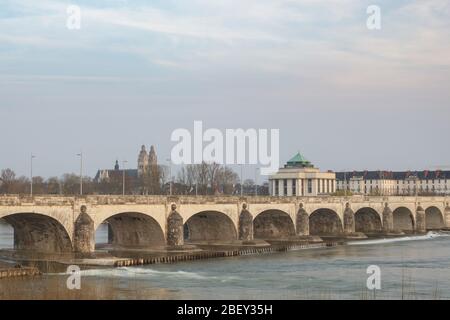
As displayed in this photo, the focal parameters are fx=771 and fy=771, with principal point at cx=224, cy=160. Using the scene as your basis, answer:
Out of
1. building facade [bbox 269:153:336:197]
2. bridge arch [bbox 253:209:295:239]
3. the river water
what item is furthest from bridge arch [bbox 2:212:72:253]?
building facade [bbox 269:153:336:197]

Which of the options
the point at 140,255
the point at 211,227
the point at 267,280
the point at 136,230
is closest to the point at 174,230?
the point at 136,230

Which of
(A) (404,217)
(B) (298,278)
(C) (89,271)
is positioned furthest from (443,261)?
(A) (404,217)

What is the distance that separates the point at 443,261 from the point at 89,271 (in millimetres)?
30961

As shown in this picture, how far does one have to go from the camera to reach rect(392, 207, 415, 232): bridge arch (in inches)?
4601

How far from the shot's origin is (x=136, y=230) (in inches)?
2817

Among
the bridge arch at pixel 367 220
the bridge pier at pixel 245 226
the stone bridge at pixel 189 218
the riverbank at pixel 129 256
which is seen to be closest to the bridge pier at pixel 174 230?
the stone bridge at pixel 189 218

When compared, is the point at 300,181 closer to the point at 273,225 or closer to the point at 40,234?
the point at 273,225

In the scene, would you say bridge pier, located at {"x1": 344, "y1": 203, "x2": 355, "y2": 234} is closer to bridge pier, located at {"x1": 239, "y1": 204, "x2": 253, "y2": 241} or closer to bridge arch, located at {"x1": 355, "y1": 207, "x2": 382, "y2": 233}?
bridge arch, located at {"x1": 355, "y1": 207, "x2": 382, "y2": 233}

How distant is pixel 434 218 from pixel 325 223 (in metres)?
35.2

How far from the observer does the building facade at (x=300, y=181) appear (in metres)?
167

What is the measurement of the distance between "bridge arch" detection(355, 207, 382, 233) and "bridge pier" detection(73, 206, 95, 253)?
2195 inches

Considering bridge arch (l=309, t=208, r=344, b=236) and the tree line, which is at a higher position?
the tree line
